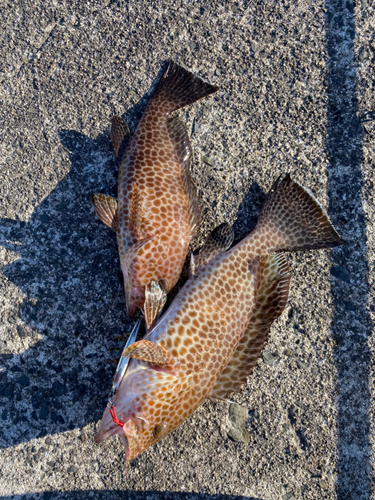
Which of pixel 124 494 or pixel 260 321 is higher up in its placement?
pixel 260 321

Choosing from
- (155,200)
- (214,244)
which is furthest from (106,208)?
(214,244)

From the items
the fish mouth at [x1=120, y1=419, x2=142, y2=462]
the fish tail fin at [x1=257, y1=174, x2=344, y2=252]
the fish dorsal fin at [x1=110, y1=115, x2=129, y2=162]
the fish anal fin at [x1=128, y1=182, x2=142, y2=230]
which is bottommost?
the fish mouth at [x1=120, y1=419, x2=142, y2=462]

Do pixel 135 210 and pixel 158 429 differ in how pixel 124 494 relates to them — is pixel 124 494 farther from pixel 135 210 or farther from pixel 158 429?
pixel 135 210

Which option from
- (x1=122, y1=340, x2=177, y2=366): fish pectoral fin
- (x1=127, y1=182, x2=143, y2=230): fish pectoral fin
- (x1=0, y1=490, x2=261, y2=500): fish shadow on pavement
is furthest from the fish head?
(x1=127, y1=182, x2=143, y2=230): fish pectoral fin

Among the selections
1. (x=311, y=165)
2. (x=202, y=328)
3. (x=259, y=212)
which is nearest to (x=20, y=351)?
(x=202, y=328)

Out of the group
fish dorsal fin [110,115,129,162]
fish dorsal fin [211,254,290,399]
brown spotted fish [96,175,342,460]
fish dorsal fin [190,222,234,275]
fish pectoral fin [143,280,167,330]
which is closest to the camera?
brown spotted fish [96,175,342,460]

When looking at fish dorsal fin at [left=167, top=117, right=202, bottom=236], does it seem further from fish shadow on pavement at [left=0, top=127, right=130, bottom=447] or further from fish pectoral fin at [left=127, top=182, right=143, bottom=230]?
fish shadow on pavement at [left=0, top=127, right=130, bottom=447]

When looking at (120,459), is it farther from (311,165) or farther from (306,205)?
(311,165)

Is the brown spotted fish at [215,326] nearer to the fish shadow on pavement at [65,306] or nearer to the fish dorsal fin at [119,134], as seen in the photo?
the fish shadow on pavement at [65,306]
